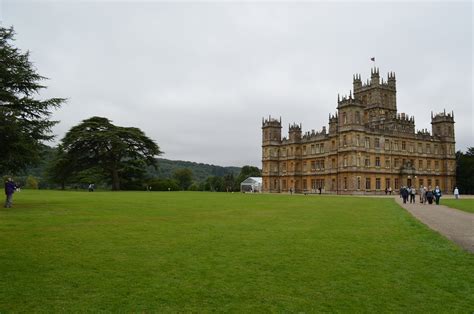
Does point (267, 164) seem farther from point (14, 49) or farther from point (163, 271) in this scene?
point (163, 271)

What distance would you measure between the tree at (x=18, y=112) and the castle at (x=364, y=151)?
46383 millimetres

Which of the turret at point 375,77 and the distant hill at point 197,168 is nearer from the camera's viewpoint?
the turret at point 375,77

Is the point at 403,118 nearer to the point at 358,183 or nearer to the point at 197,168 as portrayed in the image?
the point at 358,183

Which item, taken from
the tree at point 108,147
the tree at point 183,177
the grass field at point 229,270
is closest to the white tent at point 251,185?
the tree at point 183,177

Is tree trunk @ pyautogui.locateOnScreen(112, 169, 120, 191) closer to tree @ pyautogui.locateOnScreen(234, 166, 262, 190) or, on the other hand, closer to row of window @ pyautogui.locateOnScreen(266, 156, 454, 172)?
row of window @ pyautogui.locateOnScreen(266, 156, 454, 172)

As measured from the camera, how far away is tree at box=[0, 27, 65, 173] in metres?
20.0

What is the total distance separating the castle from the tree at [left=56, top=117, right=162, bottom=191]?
25.9m

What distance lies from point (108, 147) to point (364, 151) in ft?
125

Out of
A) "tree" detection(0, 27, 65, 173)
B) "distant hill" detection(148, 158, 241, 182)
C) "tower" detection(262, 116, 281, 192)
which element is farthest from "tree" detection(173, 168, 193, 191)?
"tree" detection(0, 27, 65, 173)

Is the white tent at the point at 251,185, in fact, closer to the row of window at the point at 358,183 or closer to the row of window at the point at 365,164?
the row of window at the point at 358,183

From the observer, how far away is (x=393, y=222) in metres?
16.7

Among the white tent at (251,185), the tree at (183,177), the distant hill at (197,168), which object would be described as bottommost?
the white tent at (251,185)

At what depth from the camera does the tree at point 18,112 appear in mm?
19953

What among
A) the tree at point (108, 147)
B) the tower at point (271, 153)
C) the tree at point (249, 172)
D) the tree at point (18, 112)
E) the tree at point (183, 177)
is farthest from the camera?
the tree at point (249, 172)
